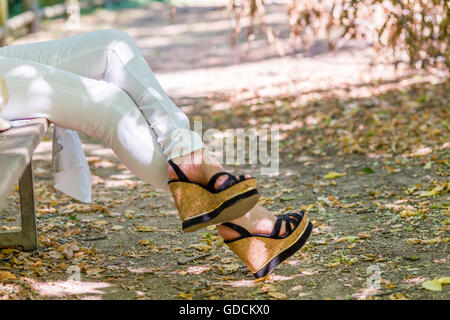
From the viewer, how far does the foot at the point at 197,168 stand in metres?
2.07

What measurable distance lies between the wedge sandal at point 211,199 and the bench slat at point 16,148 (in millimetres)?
453

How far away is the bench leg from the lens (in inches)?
101

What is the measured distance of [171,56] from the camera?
8.45 meters

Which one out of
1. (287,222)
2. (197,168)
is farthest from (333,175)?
(197,168)

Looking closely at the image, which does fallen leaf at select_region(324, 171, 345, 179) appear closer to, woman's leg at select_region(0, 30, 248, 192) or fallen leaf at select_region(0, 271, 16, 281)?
woman's leg at select_region(0, 30, 248, 192)

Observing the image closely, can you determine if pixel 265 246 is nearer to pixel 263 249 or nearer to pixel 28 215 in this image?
pixel 263 249

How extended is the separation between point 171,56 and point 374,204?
5728mm

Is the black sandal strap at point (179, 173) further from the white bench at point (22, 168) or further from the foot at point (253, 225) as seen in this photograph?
the white bench at point (22, 168)

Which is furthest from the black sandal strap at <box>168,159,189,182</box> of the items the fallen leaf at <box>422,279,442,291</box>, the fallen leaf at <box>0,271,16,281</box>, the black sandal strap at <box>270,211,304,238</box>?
the fallen leaf at <box>422,279,442,291</box>

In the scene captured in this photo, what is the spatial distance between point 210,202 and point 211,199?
0.03 feet

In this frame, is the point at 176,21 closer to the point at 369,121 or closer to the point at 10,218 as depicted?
the point at 369,121

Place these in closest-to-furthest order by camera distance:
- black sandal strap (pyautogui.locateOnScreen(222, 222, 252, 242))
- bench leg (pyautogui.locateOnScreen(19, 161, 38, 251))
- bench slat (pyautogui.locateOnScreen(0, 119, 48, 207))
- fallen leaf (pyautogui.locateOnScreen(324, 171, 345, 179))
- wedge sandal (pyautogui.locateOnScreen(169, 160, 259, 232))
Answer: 1. bench slat (pyautogui.locateOnScreen(0, 119, 48, 207))
2. wedge sandal (pyautogui.locateOnScreen(169, 160, 259, 232))
3. black sandal strap (pyautogui.locateOnScreen(222, 222, 252, 242))
4. bench leg (pyautogui.locateOnScreen(19, 161, 38, 251))
5. fallen leaf (pyautogui.locateOnScreen(324, 171, 345, 179))

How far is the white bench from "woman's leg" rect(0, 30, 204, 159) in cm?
32

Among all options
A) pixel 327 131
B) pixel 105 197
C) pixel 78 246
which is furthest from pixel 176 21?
pixel 78 246
